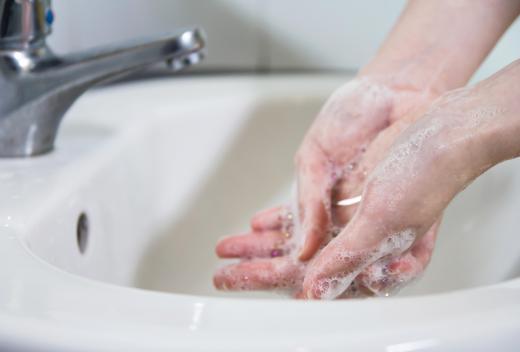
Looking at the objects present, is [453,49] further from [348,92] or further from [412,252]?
[412,252]

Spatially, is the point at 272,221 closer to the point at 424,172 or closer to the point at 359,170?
the point at 359,170

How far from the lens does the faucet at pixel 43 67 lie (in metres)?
0.54

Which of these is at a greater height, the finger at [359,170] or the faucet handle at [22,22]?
the faucet handle at [22,22]

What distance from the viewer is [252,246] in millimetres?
568

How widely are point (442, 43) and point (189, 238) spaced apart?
32 centimetres

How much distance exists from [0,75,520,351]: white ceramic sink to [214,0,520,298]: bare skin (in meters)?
0.06

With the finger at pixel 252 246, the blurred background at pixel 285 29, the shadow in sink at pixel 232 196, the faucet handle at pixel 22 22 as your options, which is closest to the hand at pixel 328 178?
the finger at pixel 252 246

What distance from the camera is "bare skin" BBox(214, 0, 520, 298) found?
38 cm

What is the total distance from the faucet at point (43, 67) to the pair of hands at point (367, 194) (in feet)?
0.48

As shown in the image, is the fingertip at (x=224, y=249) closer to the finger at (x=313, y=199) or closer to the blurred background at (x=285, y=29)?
the finger at (x=313, y=199)

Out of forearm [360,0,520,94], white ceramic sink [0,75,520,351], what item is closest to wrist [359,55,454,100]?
forearm [360,0,520,94]

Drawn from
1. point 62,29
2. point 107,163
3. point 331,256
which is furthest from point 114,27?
point 331,256

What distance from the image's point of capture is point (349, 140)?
0.61 meters

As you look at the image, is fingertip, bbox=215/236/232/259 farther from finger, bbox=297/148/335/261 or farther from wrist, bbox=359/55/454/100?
wrist, bbox=359/55/454/100
